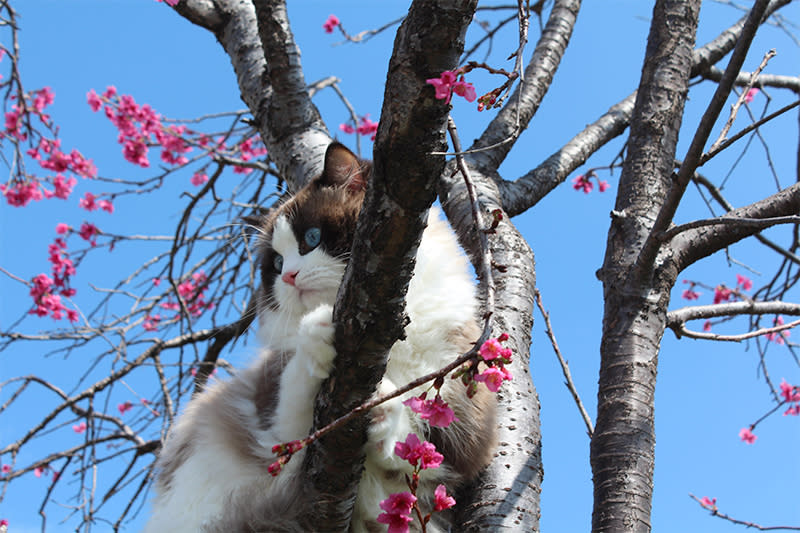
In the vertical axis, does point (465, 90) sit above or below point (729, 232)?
below

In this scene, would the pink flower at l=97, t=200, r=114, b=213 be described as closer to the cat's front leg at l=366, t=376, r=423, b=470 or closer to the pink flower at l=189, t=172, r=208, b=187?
the pink flower at l=189, t=172, r=208, b=187

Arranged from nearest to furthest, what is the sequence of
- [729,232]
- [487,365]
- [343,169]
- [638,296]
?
[487,365], [343,169], [638,296], [729,232]

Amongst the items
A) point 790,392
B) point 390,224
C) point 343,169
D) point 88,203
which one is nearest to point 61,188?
point 88,203

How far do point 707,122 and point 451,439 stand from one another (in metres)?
1.15

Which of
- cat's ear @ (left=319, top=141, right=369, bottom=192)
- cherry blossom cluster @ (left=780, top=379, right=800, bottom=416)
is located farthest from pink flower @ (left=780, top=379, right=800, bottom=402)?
cat's ear @ (left=319, top=141, right=369, bottom=192)

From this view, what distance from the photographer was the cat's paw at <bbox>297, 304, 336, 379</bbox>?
142cm

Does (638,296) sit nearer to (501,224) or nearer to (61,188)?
(501,224)

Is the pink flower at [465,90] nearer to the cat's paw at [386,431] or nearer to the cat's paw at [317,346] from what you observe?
the cat's paw at [317,346]

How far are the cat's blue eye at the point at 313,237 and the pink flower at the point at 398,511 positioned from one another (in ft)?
3.29

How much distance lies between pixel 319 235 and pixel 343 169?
28cm

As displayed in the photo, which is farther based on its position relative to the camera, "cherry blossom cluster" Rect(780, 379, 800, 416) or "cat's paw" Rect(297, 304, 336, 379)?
"cherry blossom cluster" Rect(780, 379, 800, 416)

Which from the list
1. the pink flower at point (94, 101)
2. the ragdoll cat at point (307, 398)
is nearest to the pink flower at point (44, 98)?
the pink flower at point (94, 101)

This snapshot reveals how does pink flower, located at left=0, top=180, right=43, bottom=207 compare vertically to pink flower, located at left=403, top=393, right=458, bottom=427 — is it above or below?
above

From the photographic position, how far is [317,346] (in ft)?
4.72
